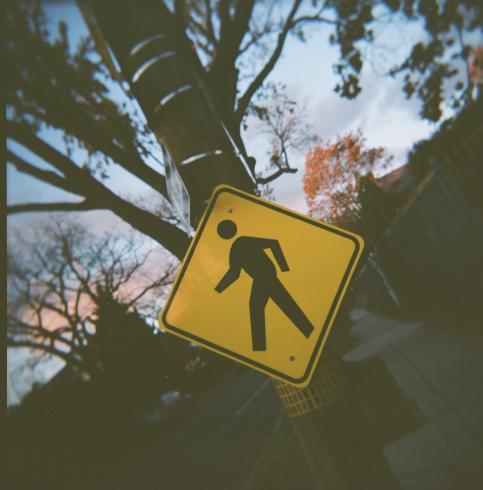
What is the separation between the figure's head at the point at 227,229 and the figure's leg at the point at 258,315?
249mm

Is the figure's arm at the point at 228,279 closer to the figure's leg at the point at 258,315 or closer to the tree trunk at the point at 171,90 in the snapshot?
the figure's leg at the point at 258,315

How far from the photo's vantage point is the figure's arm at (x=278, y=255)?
1.47 meters

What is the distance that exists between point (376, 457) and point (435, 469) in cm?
323

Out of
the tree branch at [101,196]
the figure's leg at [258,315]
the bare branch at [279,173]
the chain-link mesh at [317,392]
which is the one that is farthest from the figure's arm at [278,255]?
the bare branch at [279,173]

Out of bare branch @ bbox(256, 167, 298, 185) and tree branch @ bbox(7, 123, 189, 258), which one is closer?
tree branch @ bbox(7, 123, 189, 258)

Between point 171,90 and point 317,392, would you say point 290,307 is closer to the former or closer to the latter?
point 317,392

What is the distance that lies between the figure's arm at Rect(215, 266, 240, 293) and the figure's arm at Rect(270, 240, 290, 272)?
0.19 metres

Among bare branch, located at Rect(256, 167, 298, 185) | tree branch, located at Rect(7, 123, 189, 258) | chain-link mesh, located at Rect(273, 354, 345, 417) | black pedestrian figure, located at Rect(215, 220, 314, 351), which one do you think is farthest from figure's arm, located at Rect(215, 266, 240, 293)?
bare branch, located at Rect(256, 167, 298, 185)

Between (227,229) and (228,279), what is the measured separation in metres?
0.23

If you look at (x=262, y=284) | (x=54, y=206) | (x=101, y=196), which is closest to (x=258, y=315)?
(x=262, y=284)

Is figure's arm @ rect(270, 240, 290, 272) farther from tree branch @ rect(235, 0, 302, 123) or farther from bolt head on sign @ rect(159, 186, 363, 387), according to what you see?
tree branch @ rect(235, 0, 302, 123)

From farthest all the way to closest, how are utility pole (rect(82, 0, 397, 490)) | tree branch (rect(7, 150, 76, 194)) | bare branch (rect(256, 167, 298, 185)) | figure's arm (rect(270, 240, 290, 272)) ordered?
bare branch (rect(256, 167, 298, 185)) < tree branch (rect(7, 150, 76, 194)) < figure's arm (rect(270, 240, 290, 272)) < utility pole (rect(82, 0, 397, 490))

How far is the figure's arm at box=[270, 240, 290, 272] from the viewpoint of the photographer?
147 cm

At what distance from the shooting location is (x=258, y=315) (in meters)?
1.41
